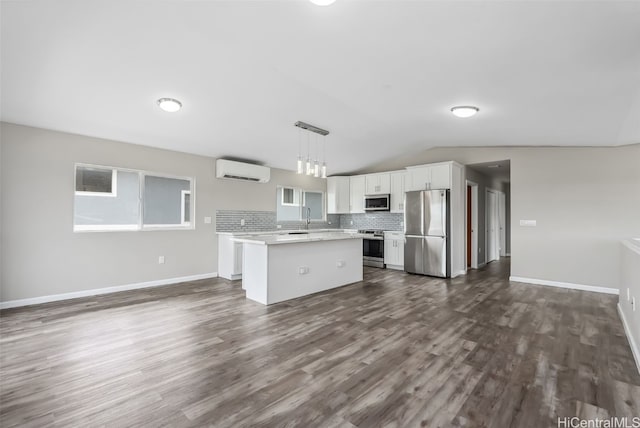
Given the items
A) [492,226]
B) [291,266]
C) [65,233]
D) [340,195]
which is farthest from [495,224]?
[65,233]

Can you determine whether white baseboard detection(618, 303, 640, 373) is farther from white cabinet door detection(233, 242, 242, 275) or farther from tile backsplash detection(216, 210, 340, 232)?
tile backsplash detection(216, 210, 340, 232)

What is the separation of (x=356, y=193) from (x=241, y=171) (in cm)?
319

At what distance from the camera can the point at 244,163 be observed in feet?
19.7

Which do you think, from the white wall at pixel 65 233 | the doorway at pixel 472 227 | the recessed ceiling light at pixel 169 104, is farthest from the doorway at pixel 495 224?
the recessed ceiling light at pixel 169 104

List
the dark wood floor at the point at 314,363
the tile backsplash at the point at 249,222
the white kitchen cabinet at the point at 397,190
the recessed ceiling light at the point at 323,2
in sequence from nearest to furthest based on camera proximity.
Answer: the dark wood floor at the point at 314,363, the recessed ceiling light at the point at 323,2, the tile backsplash at the point at 249,222, the white kitchen cabinet at the point at 397,190

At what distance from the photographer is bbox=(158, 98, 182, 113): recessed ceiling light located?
3670 millimetres

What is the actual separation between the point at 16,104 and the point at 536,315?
679 centimetres

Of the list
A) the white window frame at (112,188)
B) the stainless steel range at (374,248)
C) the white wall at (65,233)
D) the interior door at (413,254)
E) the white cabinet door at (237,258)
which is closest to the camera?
the white wall at (65,233)

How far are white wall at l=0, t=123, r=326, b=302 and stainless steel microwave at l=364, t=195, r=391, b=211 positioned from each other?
3.96 meters

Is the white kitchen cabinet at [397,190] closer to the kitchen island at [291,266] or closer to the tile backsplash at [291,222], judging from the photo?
the tile backsplash at [291,222]

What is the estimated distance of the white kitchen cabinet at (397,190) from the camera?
22.5 feet

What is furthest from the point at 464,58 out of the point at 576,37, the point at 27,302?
the point at 27,302

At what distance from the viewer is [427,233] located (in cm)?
608

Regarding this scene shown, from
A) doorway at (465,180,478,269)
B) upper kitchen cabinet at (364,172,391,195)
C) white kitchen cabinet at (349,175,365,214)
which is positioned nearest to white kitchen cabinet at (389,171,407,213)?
upper kitchen cabinet at (364,172,391,195)
